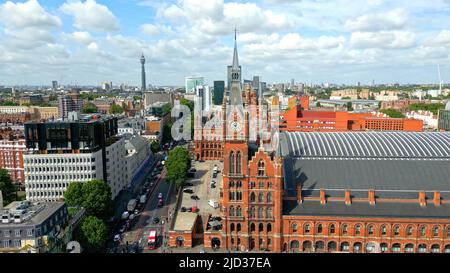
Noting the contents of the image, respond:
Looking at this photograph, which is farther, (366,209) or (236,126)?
(236,126)

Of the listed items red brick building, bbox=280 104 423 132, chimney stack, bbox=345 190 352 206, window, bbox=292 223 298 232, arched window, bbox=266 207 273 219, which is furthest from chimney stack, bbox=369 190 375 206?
red brick building, bbox=280 104 423 132

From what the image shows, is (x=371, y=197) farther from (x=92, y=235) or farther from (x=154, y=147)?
(x=154, y=147)

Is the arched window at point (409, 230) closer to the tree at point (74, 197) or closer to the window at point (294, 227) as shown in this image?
the window at point (294, 227)

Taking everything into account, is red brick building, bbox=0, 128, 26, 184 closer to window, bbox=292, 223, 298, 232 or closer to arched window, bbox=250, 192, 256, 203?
arched window, bbox=250, 192, 256, 203

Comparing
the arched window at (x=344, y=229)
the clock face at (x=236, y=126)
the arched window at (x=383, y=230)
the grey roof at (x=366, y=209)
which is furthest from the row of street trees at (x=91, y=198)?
the arched window at (x=383, y=230)

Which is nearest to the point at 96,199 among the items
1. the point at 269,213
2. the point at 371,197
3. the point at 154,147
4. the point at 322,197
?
the point at 269,213

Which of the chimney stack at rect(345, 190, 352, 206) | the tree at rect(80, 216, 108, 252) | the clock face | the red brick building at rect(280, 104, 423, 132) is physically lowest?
the tree at rect(80, 216, 108, 252)
